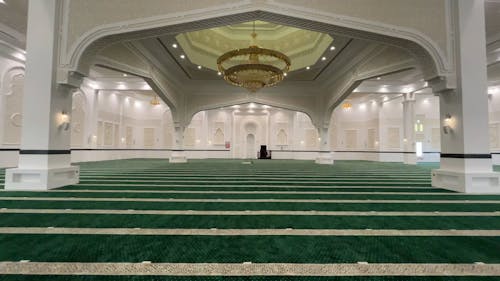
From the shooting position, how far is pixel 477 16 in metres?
3.99

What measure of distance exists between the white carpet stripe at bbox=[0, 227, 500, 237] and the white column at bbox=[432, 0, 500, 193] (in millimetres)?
2334

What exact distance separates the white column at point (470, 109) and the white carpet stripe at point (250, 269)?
10.5 ft

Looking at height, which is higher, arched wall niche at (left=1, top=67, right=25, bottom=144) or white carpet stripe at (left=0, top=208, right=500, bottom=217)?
arched wall niche at (left=1, top=67, right=25, bottom=144)

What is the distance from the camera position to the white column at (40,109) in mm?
3723

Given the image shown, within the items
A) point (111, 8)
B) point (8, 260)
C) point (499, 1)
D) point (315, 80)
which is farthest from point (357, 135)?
point (8, 260)

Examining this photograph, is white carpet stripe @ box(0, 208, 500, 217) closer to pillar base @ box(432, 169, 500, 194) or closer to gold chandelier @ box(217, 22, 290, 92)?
pillar base @ box(432, 169, 500, 194)

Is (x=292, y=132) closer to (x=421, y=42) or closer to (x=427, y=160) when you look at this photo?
(x=427, y=160)

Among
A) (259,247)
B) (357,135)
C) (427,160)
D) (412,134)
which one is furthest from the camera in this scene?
(357,135)

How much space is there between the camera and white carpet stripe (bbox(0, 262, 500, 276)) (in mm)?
1349

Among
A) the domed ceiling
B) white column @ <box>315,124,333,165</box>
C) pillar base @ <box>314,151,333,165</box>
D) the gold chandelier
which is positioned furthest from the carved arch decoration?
pillar base @ <box>314,151,333,165</box>

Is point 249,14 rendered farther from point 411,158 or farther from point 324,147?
point 411,158

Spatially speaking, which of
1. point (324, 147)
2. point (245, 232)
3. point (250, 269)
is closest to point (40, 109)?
point (245, 232)

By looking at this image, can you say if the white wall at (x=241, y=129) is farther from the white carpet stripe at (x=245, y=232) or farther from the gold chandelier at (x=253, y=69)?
the white carpet stripe at (x=245, y=232)

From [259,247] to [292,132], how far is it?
1511cm
